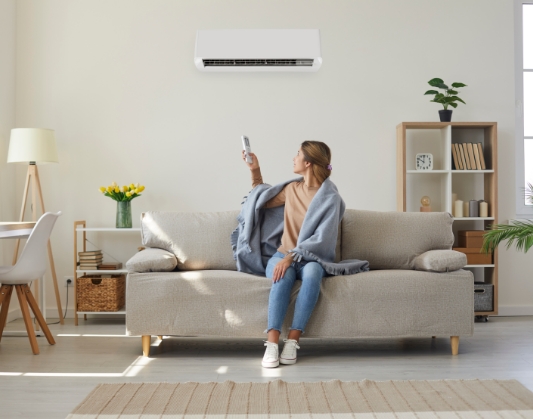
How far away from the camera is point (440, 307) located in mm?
3338

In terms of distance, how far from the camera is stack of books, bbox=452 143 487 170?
462 cm

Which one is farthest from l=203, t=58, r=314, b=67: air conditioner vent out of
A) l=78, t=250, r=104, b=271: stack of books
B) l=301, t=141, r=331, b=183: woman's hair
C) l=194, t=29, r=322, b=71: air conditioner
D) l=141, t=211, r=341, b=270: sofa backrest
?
l=78, t=250, r=104, b=271: stack of books

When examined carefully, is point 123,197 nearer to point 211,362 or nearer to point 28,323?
point 28,323

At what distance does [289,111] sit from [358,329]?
2.11 meters

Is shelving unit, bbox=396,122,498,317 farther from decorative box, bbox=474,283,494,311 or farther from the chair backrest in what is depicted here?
the chair backrest

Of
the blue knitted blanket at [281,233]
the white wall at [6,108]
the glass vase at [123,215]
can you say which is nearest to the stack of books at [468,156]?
the blue knitted blanket at [281,233]

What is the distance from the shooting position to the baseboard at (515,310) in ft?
15.8

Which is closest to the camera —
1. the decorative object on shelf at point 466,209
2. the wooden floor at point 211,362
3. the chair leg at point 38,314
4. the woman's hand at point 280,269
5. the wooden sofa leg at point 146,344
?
the wooden floor at point 211,362

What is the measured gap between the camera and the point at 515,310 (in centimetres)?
484

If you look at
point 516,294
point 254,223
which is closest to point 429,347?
point 254,223

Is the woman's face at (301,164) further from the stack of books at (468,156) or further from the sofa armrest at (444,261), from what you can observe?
the stack of books at (468,156)

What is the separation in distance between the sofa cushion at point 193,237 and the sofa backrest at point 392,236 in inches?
28.5

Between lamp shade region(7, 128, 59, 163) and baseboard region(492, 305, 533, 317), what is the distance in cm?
→ 357

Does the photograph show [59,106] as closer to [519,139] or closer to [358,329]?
[358,329]
